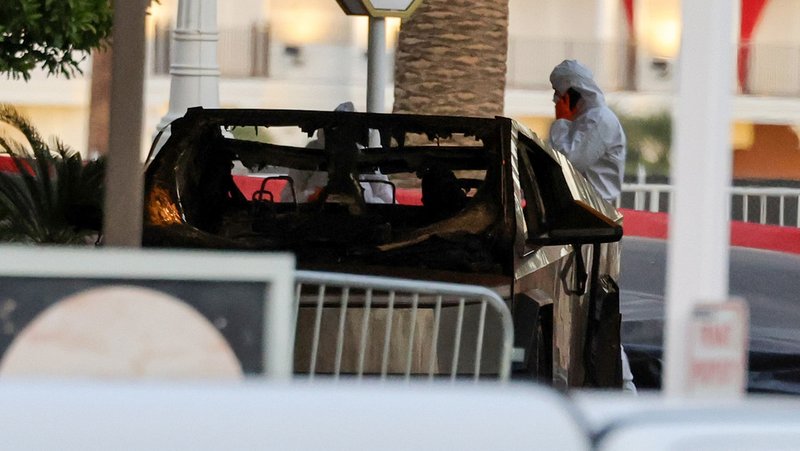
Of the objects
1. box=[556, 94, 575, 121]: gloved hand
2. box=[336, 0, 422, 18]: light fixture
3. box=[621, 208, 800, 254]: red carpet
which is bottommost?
box=[621, 208, 800, 254]: red carpet

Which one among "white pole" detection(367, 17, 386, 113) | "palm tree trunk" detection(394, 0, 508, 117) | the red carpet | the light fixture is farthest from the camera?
the red carpet

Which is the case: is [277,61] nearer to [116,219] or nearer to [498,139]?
[498,139]

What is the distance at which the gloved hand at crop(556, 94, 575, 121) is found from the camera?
894cm

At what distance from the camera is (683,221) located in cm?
242

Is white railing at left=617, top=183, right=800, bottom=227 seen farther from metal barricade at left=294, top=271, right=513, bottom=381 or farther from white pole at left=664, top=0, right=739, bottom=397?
white pole at left=664, top=0, right=739, bottom=397

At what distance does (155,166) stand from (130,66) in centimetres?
312

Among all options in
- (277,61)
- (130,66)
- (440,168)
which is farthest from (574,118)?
(277,61)

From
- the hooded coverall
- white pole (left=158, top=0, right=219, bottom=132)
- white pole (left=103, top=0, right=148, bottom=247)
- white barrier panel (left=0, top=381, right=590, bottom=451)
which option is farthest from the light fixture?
white barrier panel (left=0, top=381, right=590, bottom=451)

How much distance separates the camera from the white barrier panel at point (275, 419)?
1.87m

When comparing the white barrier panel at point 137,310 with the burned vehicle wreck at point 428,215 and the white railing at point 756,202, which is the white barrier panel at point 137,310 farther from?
the white railing at point 756,202

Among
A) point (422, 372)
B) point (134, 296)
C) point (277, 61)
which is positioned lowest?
point (422, 372)

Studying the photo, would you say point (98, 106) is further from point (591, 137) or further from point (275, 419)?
point (275, 419)

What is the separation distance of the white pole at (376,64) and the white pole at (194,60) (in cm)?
266

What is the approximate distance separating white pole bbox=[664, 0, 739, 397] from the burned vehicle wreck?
2.89 m
